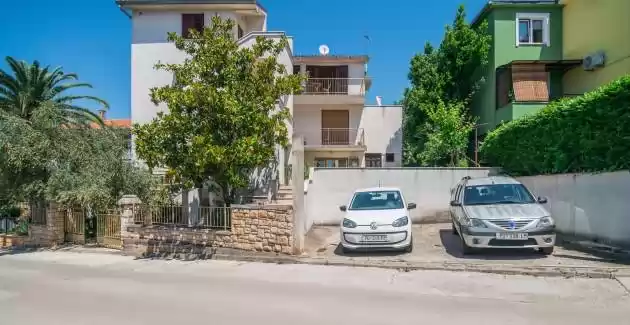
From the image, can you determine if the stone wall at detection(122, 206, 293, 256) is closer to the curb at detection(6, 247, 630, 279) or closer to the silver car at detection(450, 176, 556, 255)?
the curb at detection(6, 247, 630, 279)

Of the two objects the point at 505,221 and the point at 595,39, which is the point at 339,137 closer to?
the point at 595,39

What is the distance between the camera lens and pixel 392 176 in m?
16.8

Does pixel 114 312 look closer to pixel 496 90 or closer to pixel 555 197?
pixel 555 197

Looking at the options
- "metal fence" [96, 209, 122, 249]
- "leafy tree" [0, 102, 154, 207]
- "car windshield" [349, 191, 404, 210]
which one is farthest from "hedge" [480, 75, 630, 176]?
"metal fence" [96, 209, 122, 249]

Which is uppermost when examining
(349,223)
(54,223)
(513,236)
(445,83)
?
(445,83)

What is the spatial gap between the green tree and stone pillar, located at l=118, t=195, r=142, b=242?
7.05 feet

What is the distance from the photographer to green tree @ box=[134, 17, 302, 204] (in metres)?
12.0

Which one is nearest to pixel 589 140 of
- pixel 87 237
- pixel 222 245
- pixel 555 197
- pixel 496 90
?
pixel 555 197

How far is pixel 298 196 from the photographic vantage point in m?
12.6

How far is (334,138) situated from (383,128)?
3.21 metres

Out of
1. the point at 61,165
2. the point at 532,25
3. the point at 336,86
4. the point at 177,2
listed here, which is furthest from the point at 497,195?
the point at 336,86

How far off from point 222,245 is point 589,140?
9.68 metres

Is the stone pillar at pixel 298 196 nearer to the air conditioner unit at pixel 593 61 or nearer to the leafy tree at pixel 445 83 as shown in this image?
the leafy tree at pixel 445 83

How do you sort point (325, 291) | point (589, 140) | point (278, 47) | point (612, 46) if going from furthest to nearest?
point (612, 46), point (278, 47), point (589, 140), point (325, 291)
